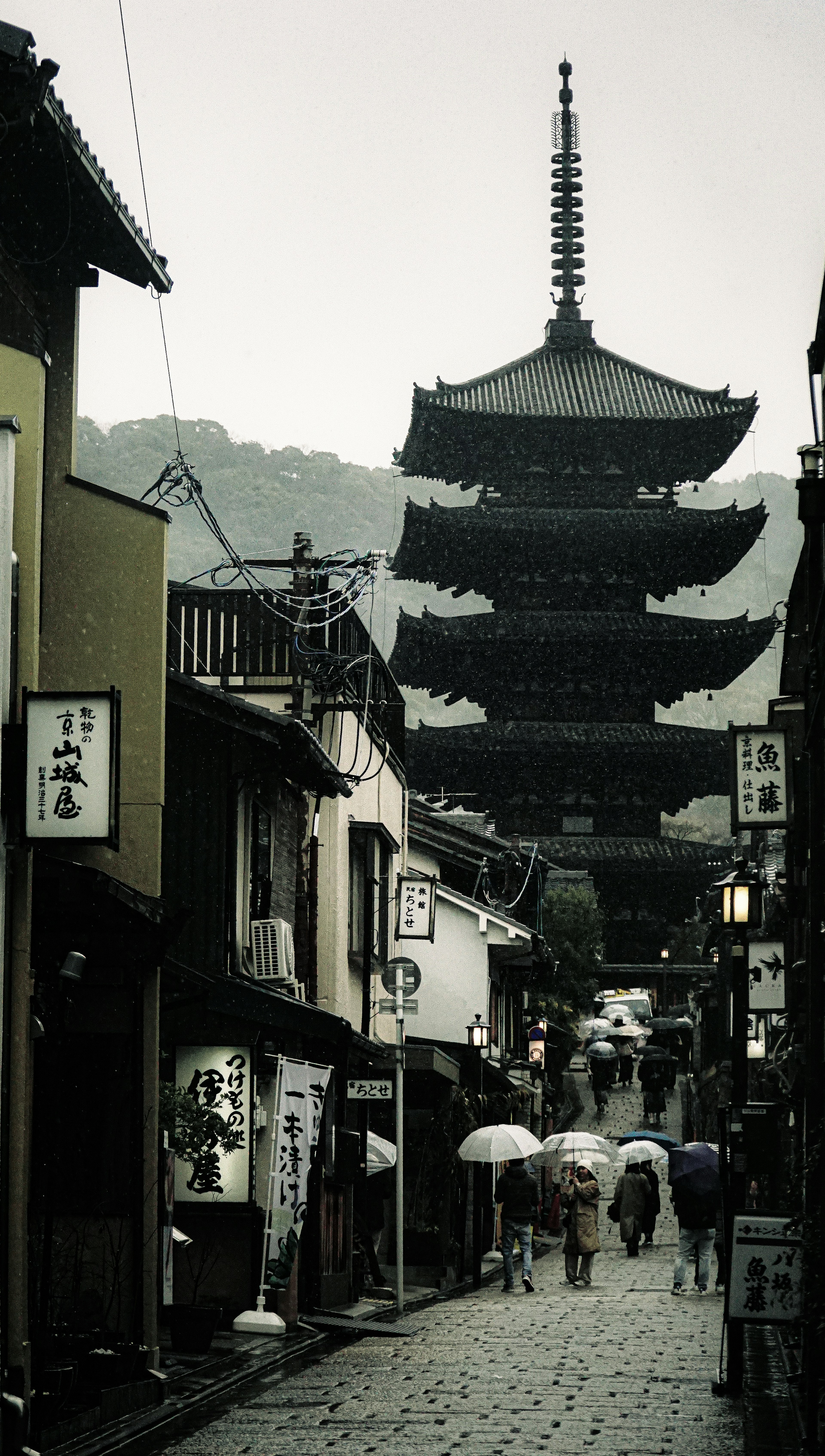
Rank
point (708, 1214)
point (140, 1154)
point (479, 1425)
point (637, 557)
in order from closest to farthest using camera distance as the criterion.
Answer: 1. point (479, 1425)
2. point (140, 1154)
3. point (708, 1214)
4. point (637, 557)

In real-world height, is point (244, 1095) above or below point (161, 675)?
below

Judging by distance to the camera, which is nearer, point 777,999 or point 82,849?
point 82,849

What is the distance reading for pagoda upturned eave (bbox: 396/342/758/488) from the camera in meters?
58.3

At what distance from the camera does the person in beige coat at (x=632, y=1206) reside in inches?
1008

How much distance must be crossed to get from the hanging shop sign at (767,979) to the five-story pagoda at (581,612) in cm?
3287

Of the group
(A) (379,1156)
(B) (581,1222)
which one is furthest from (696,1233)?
(A) (379,1156)

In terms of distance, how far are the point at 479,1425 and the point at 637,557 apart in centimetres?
5054

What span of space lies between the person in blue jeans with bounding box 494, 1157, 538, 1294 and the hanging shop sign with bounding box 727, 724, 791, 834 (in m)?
5.31

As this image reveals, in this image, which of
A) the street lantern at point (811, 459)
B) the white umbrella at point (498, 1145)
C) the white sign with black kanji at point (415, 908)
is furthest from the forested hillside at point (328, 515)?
the street lantern at point (811, 459)

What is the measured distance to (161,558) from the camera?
12.2m

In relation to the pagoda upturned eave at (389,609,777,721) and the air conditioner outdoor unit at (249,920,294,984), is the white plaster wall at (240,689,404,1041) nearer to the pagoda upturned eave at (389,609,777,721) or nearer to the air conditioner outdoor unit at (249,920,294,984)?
the air conditioner outdoor unit at (249,920,294,984)

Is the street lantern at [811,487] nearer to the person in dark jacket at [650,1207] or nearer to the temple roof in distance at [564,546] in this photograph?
the person in dark jacket at [650,1207]

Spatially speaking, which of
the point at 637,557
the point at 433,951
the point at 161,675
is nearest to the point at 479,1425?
the point at 161,675

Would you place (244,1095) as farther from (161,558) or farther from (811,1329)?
(811,1329)
